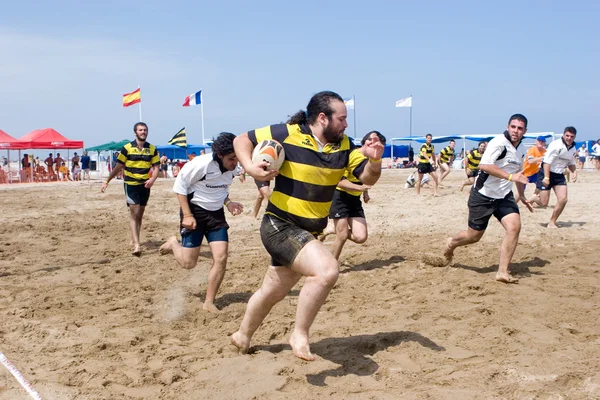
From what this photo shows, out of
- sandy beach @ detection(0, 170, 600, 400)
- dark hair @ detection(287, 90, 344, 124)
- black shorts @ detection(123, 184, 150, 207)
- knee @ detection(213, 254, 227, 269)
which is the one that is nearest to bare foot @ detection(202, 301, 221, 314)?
sandy beach @ detection(0, 170, 600, 400)

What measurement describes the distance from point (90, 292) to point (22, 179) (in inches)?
1183

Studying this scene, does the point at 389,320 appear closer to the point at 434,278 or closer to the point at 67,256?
the point at 434,278

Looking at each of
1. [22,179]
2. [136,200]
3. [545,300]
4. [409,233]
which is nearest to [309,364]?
[545,300]

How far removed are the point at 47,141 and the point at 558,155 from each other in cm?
2776

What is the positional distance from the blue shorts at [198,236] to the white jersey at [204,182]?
0.26 meters

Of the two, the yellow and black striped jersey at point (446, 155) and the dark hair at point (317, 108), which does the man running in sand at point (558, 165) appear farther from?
the yellow and black striped jersey at point (446, 155)

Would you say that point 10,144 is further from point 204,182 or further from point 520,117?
point 520,117

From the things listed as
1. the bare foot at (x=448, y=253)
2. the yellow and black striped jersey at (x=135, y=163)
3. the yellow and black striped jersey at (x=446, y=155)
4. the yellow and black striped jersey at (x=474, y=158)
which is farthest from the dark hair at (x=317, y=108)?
the yellow and black striped jersey at (x=446, y=155)

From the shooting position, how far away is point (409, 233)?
11242mm

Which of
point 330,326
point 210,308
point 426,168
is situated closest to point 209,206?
point 210,308

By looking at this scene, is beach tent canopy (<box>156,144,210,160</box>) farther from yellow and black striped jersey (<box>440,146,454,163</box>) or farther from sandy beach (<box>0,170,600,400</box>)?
sandy beach (<box>0,170,600,400</box>)

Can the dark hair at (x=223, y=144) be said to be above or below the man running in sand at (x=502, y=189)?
above

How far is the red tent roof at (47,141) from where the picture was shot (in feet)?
103

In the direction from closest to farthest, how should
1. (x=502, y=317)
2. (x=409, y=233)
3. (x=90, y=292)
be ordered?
(x=502, y=317)
(x=90, y=292)
(x=409, y=233)
